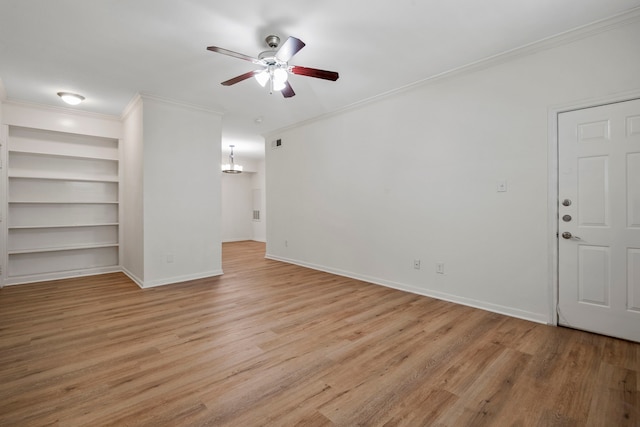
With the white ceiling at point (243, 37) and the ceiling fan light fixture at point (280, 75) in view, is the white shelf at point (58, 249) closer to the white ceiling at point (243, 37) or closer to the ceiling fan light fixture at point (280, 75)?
the white ceiling at point (243, 37)

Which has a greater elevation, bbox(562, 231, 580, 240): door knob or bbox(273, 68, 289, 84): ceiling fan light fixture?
bbox(273, 68, 289, 84): ceiling fan light fixture

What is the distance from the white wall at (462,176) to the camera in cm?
277

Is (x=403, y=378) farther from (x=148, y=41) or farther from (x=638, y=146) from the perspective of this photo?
(x=148, y=41)

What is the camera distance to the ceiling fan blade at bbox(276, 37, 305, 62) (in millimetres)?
2228

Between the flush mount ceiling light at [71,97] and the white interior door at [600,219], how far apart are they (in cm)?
597

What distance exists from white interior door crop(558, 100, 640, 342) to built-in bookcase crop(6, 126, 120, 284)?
648 centimetres

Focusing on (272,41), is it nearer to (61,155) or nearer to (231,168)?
(61,155)

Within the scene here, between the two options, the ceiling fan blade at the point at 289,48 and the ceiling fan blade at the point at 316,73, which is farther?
the ceiling fan blade at the point at 316,73

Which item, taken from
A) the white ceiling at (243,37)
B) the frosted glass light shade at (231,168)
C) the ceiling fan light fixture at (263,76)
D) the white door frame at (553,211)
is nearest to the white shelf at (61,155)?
the white ceiling at (243,37)

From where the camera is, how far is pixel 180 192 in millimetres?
4422

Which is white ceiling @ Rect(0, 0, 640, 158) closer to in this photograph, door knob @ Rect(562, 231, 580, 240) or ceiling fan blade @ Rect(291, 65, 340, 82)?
ceiling fan blade @ Rect(291, 65, 340, 82)

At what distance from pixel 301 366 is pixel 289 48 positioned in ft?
8.14

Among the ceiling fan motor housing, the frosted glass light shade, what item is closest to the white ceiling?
the ceiling fan motor housing

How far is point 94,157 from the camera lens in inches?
197
